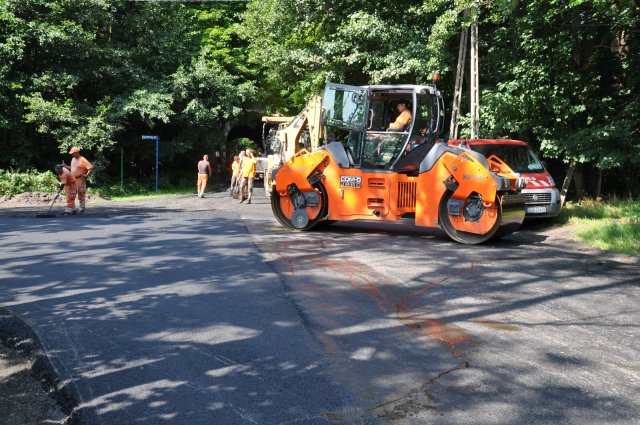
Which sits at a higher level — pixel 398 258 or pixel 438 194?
pixel 438 194

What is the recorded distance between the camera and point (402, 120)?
13.9 m

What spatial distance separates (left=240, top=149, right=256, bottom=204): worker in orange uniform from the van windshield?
33.0 ft

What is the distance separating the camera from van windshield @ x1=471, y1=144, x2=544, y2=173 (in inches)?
639

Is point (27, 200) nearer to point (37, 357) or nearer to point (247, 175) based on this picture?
point (247, 175)

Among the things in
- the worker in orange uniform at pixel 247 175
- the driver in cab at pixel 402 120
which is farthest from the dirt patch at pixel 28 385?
the worker in orange uniform at pixel 247 175

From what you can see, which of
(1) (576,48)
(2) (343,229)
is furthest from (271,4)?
(2) (343,229)

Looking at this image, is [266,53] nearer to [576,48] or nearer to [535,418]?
[576,48]

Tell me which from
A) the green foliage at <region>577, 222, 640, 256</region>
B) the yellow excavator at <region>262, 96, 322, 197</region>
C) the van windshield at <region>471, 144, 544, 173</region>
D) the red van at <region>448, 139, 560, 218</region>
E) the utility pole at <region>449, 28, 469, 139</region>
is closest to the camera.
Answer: the green foliage at <region>577, 222, 640, 256</region>

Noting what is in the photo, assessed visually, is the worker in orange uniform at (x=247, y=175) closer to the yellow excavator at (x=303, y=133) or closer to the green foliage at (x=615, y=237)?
the yellow excavator at (x=303, y=133)

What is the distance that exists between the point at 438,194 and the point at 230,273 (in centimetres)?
508

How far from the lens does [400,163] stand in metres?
13.8

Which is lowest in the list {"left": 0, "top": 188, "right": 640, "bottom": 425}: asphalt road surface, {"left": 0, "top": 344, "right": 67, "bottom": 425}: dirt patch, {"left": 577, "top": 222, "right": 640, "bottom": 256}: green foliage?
{"left": 0, "top": 344, "right": 67, "bottom": 425}: dirt patch

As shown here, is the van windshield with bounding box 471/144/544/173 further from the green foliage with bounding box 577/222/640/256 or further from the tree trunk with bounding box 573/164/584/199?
the tree trunk with bounding box 573/164/584/199

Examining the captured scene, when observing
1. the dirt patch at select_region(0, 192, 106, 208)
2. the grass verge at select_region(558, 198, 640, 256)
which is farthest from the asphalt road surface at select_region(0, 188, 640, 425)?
the dirt patch at select_region(0, 192, 106, 208)
